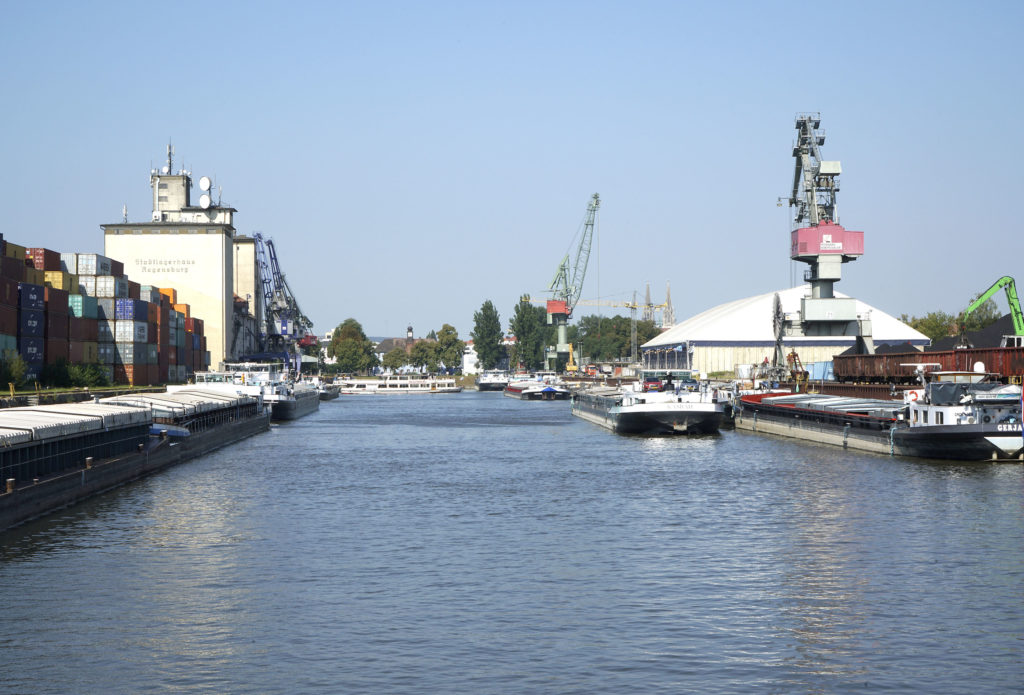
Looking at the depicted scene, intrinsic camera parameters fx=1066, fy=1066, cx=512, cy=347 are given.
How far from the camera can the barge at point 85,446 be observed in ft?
118

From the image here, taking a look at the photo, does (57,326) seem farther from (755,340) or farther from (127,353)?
(755,340)

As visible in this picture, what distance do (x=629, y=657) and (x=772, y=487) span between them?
28778 mm

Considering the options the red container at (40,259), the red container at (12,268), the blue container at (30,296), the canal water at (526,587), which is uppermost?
the red container at (40,259)

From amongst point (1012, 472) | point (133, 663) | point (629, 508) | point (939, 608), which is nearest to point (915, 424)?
point (1012, 472)

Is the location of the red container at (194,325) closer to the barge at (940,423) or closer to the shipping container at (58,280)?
the shipping container at (58,280)

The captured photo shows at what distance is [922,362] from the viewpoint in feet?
298

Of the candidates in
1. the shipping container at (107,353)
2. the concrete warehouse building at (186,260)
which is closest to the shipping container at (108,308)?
the shipping container at (107,353)

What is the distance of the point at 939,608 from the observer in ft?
78.5

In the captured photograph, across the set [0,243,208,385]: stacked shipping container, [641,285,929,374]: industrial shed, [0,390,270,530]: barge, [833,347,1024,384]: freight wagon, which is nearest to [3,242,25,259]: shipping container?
[0,243,208,385]: stacked shipping container

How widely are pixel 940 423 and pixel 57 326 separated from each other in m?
87.4

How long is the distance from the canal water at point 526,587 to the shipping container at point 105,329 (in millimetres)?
80112

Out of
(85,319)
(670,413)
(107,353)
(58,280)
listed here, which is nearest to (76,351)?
(85,319)

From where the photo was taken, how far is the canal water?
1958 centimetres

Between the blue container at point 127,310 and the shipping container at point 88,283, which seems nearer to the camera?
the blue container at point 127,310
